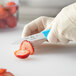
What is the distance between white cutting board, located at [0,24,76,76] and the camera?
69cm

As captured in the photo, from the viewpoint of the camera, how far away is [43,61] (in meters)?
0.75

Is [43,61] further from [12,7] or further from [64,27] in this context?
[12,7]

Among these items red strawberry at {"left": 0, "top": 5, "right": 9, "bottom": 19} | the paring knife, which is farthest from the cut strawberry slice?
red strawberry at {"left": 0, "top": 5, "right": 9, "bottom": 19}

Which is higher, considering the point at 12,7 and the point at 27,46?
the point at 12,7

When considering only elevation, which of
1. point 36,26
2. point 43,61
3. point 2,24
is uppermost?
point 2,24

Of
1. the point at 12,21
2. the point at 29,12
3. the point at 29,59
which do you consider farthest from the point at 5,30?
the point at 29,59

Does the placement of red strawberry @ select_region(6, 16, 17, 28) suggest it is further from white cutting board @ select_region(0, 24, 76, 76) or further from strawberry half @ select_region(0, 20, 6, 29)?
white cutting board @ select_region(0, 24, 76, 76)

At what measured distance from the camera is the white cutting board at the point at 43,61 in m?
0.69

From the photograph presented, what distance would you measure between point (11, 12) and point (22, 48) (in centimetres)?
29

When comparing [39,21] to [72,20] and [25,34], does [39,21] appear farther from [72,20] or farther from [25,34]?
[72,20]

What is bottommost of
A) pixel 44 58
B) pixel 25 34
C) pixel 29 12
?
pixel 44 58

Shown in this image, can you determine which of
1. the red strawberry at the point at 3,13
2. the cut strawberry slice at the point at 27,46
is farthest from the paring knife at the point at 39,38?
the red strawberry at the point at 3,13

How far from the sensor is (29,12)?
117 centimetres

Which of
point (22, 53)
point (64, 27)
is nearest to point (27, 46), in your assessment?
point (22, 53)
